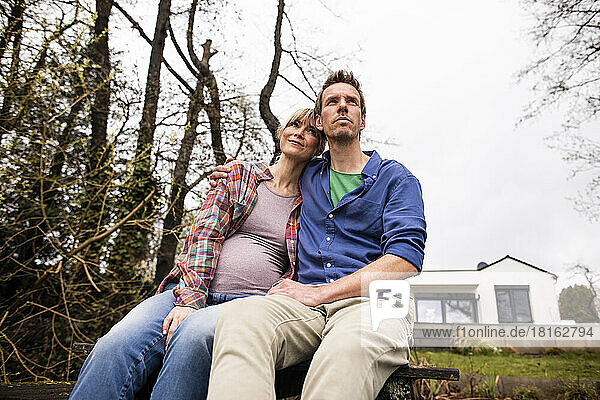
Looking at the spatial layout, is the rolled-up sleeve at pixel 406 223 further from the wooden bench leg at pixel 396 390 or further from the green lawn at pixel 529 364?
the green lawn at pixel 529 364

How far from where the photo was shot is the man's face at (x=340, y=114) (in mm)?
1554

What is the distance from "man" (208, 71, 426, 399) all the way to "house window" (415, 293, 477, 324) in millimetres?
3584

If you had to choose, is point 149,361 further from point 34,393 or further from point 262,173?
point 262,173

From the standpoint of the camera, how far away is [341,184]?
1.50 metres

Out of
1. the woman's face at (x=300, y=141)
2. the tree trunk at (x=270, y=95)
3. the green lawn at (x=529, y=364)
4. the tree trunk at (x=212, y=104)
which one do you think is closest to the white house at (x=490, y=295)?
the green lawn at (x=529, y=364)

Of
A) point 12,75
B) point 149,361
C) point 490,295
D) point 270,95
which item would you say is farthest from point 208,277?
point 490,295

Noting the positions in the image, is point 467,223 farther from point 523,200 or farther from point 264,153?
point 264,153

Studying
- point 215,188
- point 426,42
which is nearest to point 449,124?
point 426,42

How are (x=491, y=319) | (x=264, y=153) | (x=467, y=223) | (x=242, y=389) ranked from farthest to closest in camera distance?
(x=467, y=223), (x=491, y=319), (x=264, y=153), (x=242, y=389)

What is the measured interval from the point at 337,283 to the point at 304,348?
200mm

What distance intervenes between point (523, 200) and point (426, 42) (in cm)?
207

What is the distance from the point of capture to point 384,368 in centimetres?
93

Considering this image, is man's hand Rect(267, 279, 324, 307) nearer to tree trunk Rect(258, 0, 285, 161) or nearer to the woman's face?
the woman's face

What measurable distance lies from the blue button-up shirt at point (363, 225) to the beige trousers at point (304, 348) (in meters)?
0.19
